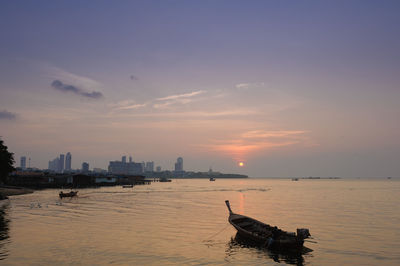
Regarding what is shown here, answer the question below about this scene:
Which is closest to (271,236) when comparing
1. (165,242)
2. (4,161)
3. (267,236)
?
(267,236)

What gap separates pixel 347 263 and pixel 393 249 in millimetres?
8745

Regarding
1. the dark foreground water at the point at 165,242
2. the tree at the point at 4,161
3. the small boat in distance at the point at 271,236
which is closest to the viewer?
the dark foreground water at the point at 165,242

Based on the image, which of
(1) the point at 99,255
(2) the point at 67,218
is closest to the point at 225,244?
(1) the point at 99,255

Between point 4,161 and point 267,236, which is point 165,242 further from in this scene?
point 4,161

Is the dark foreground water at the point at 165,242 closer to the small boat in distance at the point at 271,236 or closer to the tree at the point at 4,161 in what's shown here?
the small boat in distance at the point at 271,236

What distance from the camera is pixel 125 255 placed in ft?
87.4

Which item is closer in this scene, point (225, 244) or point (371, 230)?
point (225, 244)

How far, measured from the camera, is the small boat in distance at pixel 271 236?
91.0 ft

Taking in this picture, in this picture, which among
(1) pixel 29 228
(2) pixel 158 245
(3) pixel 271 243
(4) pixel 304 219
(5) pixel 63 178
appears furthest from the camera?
(5) pixel 63 178

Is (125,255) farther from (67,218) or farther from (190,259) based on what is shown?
(67,218)

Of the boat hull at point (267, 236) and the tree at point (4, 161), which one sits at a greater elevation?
the tree at point (4, 161)

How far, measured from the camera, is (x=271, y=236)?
2945 centimetres

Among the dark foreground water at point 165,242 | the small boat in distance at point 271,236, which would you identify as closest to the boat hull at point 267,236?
the small boat in distance at point 271,236

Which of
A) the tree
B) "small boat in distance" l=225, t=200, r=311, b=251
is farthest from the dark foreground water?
the tree
